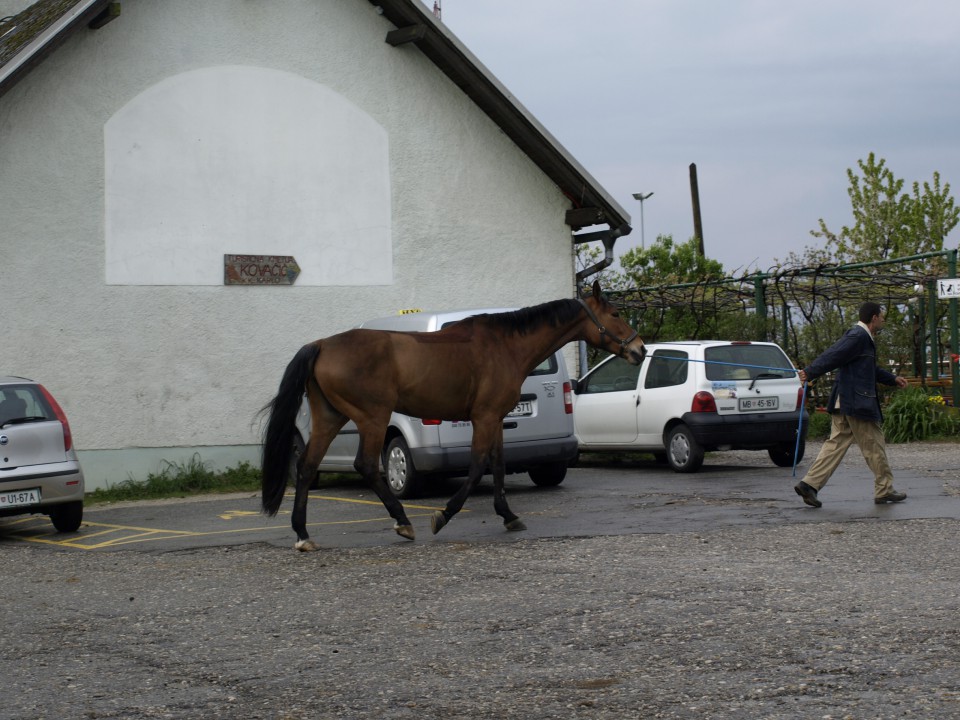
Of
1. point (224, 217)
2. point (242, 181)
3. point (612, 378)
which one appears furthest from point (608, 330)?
point (242, 181)

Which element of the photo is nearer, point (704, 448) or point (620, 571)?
point (620, 571)

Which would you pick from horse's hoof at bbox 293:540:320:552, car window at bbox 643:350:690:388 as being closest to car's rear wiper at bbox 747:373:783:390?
car window at bbox 643:350:690:388

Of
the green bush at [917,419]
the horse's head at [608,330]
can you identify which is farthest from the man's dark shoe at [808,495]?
the green bush at [917,419]

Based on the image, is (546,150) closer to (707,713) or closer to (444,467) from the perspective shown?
(444,467)

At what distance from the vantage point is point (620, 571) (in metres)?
8.52

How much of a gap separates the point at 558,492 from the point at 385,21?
321 inches

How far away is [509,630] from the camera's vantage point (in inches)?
269

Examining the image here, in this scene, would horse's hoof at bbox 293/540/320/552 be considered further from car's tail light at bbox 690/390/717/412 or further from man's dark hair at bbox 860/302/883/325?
car's tail light at bbox 690/390/717/412

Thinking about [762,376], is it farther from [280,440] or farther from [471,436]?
[280,440]

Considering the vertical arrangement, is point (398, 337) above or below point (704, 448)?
above

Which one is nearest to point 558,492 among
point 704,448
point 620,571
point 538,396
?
point 538,396

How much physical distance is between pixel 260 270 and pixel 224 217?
84cm

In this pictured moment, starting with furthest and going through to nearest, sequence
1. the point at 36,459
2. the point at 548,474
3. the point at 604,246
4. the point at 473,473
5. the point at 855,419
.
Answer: the point at 604,246 < the point at 548,474 < the point at 36,459 < the point at 855,419 < the point at 473,473

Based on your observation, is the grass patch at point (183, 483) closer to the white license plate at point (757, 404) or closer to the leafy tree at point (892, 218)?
the white license plate at point (757, 404)
